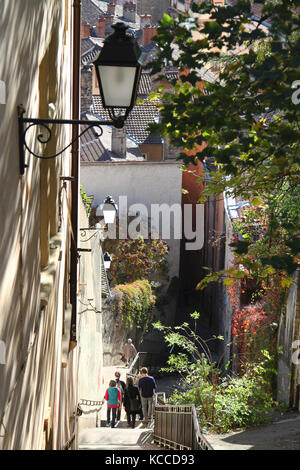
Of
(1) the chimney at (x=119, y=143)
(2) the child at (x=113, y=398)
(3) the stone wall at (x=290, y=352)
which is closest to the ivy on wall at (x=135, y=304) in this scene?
(2) the child at (x=113, y=398)

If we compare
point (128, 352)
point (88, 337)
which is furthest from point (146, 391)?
point (128, 352)

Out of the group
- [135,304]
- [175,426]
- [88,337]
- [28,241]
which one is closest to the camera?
[28,241]

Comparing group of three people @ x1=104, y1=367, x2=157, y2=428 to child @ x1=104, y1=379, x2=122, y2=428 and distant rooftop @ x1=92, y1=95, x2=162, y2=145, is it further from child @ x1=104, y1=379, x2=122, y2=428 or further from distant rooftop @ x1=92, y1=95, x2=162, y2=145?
distant rooftop @ x1=92, y1=95, x2=162, y2=145

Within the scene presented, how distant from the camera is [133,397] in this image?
1566 cm

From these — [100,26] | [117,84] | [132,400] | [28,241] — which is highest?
[100,26]

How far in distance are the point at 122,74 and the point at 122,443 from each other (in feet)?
28.1

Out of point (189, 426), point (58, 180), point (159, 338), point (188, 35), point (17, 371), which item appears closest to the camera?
point (17, 371)

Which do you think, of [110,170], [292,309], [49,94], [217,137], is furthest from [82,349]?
[110,170]

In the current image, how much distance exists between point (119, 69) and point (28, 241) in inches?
51.8

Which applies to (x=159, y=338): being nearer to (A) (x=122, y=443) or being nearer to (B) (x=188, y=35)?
(A) (x=122, y=443)

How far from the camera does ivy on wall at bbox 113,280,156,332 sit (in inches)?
952

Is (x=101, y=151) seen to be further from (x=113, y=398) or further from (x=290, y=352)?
(x=290, y=352)

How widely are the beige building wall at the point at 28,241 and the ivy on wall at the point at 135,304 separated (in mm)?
15542

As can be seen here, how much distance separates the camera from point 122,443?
12.6 metres
